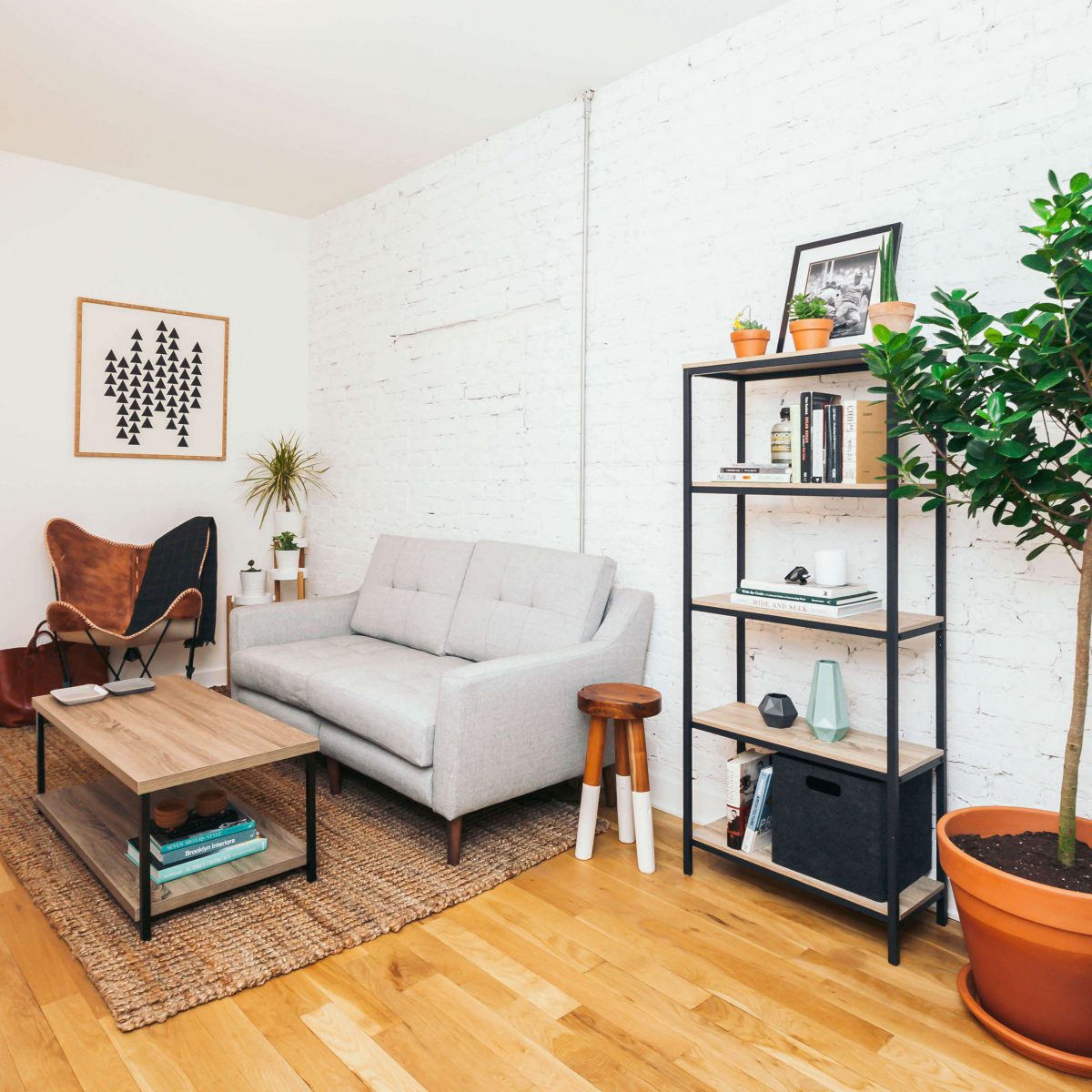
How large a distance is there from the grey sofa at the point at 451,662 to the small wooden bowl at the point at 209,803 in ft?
1.64

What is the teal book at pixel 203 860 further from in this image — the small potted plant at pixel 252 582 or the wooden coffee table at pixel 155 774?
the small potted plant at pixel 252 582

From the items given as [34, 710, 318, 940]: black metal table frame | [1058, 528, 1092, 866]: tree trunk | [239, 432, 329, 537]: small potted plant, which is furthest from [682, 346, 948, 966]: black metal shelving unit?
[239, 432, 329, 537]: small potted plant

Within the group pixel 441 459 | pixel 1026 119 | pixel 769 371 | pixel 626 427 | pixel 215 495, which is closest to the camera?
pixel 1026 119

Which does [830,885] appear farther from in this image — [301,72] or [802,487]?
[301,72]

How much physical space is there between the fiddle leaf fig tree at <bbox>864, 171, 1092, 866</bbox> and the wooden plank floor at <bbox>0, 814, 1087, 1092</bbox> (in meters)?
0.56

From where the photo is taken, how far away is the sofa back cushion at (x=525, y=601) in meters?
3.07

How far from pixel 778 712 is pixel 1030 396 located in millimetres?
1106

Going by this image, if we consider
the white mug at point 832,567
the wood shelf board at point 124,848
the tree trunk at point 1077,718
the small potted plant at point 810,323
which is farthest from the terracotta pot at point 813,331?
the wood shelf board at point 124,848

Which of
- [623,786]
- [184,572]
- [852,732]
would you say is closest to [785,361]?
[852,732]

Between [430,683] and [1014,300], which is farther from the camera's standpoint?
[430,683]

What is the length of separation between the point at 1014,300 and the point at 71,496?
4.29 metres

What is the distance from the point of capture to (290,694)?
3.24 m

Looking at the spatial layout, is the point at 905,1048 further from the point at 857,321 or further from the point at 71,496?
the point at 71,496

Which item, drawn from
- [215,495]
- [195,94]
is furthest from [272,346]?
[195,94]
